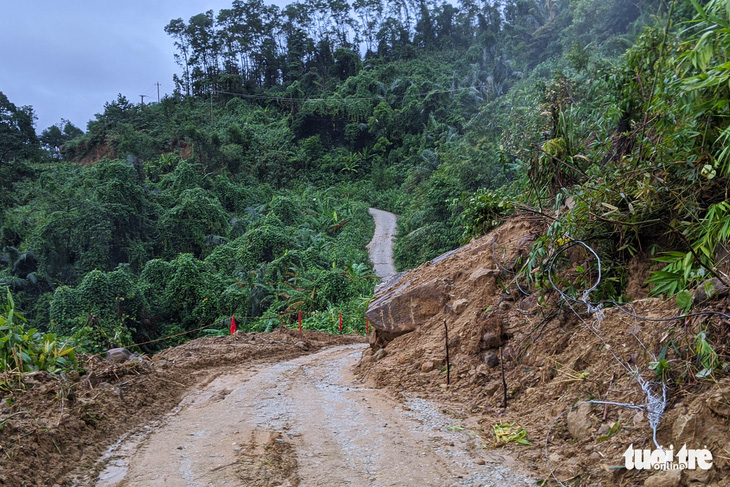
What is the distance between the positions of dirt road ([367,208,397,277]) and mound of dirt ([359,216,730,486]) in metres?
17.8

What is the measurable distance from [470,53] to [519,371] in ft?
185

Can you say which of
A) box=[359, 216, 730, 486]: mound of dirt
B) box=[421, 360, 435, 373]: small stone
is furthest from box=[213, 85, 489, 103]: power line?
box=[421, 360, 435, 373]: small stone

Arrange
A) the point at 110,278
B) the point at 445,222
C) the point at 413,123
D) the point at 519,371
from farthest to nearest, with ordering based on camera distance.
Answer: the point at 413,123 → the point at 445,222 → the point at 110,278 → the point at 519,371

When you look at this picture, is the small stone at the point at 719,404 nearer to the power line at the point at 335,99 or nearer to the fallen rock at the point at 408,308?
the fallen rock at the point at 408,308

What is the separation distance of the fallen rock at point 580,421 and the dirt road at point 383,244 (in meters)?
21.4

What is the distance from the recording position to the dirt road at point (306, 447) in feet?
12.6

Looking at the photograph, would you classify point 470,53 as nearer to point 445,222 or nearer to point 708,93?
point 445,222

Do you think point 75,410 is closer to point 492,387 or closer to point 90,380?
point 90,380

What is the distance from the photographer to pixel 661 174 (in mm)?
5074

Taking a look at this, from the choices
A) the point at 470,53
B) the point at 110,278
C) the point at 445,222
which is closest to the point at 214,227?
the point at 110,278

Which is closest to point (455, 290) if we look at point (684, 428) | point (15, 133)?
point (684, 428)

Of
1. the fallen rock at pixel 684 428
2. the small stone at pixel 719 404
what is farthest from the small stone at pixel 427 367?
the small stone at pixel 719 404

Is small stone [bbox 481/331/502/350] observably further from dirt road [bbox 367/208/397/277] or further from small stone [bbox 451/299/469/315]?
dirt road [bbox 367/208/397/277]

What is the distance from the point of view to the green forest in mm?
5203
